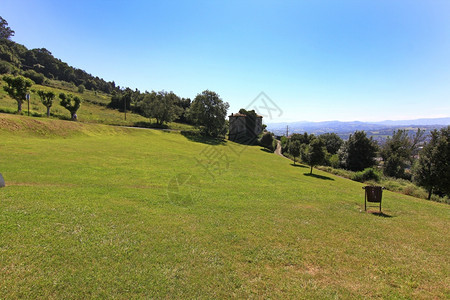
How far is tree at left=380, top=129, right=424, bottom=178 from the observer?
57.7 metres

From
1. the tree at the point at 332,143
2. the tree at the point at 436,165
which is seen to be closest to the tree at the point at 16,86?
the tree at the point at 436,165

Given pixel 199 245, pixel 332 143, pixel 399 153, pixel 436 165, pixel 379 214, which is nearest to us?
pixel 199 245

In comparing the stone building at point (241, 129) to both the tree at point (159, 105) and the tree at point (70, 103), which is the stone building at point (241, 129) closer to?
the tree at point (159, 105)

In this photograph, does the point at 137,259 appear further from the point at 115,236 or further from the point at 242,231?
the point at 242,231

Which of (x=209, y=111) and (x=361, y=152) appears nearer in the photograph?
(x=361, y=152)

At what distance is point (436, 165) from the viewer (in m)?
23.7

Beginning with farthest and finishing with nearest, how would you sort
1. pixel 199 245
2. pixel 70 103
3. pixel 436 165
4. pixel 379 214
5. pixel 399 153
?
pixel 399 153 < pixel 70 103 < pixel 436 165 < pixel 379 214 < pixel 199 245

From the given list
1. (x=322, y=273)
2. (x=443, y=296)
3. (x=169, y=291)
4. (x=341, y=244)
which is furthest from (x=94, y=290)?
(x=443, y=296)

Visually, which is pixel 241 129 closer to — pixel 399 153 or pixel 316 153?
pixel 316 153

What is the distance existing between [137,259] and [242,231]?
425 centimetres

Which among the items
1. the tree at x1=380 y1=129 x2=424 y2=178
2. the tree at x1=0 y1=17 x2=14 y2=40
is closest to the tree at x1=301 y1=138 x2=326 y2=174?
the tree at x1=380 y1=129 x2=424 y2=178

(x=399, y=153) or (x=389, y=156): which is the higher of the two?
(x=399, y=153)

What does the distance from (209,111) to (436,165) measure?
60.4 meters

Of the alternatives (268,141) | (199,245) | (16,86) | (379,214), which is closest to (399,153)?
(268,141)
